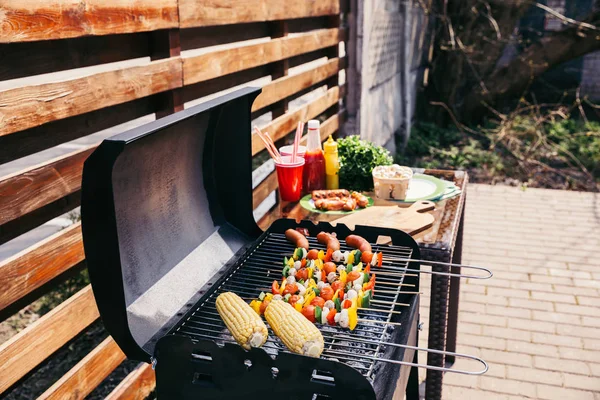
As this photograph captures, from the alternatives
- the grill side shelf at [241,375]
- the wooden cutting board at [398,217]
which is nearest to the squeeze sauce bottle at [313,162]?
the wooden cutting board at [398,217]

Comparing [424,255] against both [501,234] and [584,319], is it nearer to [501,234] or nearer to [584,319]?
[584,319]

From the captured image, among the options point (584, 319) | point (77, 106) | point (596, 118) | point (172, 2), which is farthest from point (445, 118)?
point (77, 106)

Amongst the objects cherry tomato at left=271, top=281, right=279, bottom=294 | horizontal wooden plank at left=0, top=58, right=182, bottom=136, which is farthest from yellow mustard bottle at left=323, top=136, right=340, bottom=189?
cherry tomato at left=271, top=281, right=279, bottom=294

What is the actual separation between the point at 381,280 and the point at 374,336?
1.30ft

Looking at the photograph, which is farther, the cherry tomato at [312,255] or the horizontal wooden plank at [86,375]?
the horizontal wooden plank at [86,375]

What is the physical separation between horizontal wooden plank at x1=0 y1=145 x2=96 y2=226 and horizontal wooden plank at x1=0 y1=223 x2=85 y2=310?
17 cm

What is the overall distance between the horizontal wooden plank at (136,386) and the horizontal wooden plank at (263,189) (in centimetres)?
158

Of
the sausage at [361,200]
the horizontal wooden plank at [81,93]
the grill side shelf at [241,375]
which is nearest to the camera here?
the grill side shelf at [241,375]

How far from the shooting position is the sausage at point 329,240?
252 centimetres

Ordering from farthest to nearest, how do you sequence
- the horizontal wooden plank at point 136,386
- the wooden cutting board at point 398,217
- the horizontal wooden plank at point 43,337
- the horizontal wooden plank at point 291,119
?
the horizontal wooden plank at point 291,119 < the horizontal wooden plank at point 136,386 < the wooden cutting board at point 398,217 < the horizontal wooden plank at point 43,337

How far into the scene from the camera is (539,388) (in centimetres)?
378

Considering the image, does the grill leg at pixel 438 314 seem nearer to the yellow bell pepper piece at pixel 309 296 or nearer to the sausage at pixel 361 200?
the sausage at pixel 361 200

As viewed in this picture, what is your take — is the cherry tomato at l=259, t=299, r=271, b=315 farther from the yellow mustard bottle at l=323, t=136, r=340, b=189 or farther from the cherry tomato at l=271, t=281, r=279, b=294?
the yellow mustard bottle at l=323, t=136, r=340, b=189

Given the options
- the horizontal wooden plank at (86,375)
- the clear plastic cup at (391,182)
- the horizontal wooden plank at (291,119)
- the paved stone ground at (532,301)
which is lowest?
the paved stone ground at (532,301)
